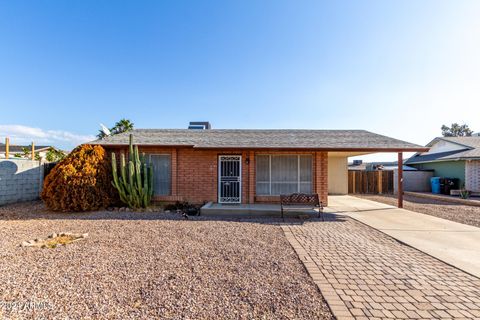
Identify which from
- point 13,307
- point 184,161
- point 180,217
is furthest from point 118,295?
point 184,161

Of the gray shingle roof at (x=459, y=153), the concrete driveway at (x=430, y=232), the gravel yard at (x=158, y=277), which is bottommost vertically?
the concrete driveway at (x=430, y=232)

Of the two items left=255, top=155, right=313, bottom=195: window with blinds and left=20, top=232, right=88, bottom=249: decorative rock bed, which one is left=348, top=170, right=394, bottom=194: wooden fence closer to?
left=255, top=155, right=313, bottom=195: window with blinds

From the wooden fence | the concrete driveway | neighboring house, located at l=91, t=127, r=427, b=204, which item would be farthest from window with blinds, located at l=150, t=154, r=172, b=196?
the wooden fence

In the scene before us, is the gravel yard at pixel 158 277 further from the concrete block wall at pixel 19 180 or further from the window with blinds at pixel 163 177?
the concrete block wall at pixel 19 180

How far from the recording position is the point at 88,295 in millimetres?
3160

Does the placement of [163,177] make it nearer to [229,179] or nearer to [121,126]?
[229,179]

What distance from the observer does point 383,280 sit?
3803mm

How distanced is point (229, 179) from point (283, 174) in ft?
8.12

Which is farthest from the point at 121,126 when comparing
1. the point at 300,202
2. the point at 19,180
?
the point at 300,202

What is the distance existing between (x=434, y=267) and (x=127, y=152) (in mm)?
11115

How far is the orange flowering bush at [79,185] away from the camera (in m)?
8.63

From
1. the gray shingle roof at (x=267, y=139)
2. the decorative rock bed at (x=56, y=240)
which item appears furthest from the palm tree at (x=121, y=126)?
the decorative rock bed at (x=56, y=240)

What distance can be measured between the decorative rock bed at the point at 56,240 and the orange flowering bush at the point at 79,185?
3.11 meters

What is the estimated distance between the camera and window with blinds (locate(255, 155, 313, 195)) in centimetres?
1046
